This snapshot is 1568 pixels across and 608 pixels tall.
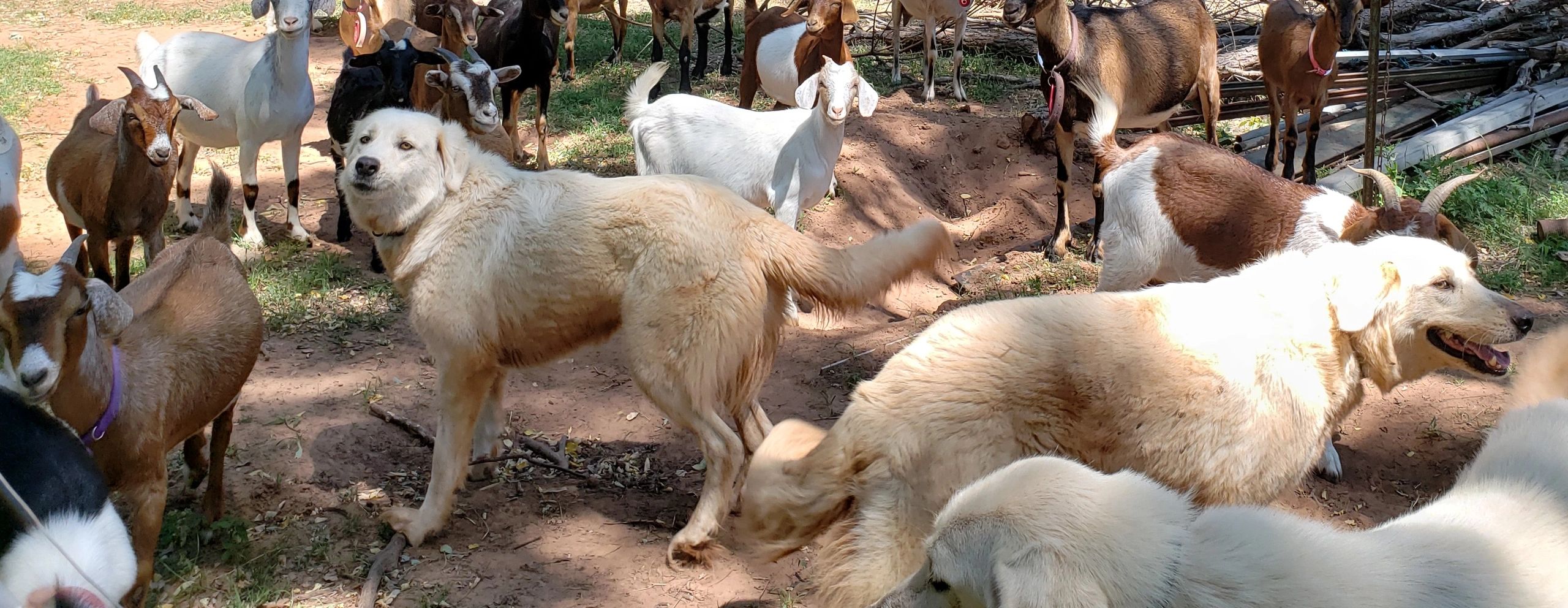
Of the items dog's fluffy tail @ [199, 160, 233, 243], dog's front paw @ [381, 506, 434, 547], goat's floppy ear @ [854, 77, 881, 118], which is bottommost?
dog's front paw @ [381, 506, 434, 547]

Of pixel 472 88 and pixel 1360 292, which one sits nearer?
pixel 1360 292

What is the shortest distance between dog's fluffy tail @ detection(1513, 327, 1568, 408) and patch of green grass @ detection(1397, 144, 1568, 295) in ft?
12.0

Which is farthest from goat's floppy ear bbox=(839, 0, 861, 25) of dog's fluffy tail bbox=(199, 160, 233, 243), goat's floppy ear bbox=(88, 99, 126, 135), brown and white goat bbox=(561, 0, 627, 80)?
goat's floppy ear bbox=(88, 99, 126, 135)

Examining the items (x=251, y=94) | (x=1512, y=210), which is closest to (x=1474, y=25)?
(x=1512, y=210)

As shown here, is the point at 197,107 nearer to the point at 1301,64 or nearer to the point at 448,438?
the point at 448,438

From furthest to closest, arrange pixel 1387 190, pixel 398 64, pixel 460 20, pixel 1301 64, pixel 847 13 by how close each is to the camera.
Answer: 1. pixel 460 20
2. pixel 847 13
3. pixel 1301 64
4. pixel 398 64
5. pixel 1387 190

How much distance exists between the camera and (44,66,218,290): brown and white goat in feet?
21.5

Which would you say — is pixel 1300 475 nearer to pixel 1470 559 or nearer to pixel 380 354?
pixel 1470 559

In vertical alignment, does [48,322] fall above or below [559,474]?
above

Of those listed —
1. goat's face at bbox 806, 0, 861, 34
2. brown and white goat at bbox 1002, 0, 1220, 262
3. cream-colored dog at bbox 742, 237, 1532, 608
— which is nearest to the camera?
cream-colored dog at bbox 742, 237, 1532, 608

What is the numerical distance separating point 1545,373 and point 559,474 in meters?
4.09

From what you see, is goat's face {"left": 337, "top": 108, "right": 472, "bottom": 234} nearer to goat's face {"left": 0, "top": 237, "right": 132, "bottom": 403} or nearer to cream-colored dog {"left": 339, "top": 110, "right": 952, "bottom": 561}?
cream-colored dog {"left": 339, "top": 110, "right": 952, "bottom": 561}

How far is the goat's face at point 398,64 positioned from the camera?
25.3 ft

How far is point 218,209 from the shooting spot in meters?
5.54
